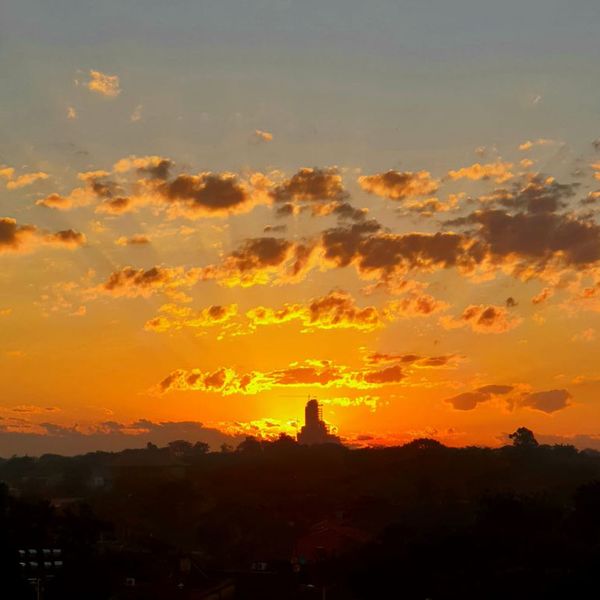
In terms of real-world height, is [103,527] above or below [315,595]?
above

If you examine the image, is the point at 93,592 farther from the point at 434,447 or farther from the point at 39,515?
the point at 434,447

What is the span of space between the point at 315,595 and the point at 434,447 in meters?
113

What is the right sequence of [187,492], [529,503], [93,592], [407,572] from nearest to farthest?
[93,592] < [407,572] < [529,503] < [187,492]

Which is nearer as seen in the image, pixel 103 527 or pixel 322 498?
pixel 103 527

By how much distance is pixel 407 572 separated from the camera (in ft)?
272

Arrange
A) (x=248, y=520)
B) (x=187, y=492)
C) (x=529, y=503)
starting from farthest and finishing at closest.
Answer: (x=187, y=492), (x=248, y=520), (x=529, y=503)

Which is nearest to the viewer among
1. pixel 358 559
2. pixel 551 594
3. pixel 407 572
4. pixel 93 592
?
pixel 551 594

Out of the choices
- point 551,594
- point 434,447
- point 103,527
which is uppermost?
point 434,447

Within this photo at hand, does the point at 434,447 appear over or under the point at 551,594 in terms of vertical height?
over

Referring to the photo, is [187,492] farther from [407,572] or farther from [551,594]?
[551,594]

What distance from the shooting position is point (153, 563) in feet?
310

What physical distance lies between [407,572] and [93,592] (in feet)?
81.7

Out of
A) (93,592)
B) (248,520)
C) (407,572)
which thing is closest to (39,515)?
(93,592)

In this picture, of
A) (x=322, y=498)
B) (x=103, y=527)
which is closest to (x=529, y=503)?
(x=103, y=527)
